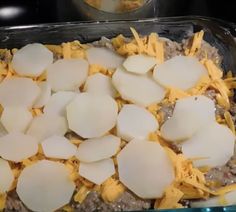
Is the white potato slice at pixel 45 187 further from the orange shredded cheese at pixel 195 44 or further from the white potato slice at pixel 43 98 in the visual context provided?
the orange shredded cheese at pixel 195 44

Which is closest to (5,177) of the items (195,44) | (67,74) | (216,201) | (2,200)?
(2,200)

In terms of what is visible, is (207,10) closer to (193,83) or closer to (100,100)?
(193,83)

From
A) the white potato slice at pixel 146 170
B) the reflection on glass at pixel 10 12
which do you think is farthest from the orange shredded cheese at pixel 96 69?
the reflection on glass at pixel 10 12

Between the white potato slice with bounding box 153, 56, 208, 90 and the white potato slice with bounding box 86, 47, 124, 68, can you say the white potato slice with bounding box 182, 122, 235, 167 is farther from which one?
the white potato slice with bounding box 86, 47, 124, 68

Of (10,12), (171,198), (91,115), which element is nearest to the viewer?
(171,198)

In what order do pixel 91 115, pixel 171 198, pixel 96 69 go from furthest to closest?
pixel 96 69
pixel 91 115
pixel 171 198

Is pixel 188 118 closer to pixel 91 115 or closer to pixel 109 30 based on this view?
pixel 91 115

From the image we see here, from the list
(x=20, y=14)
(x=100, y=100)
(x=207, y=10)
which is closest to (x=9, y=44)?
(x=20, y=14)
